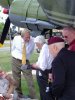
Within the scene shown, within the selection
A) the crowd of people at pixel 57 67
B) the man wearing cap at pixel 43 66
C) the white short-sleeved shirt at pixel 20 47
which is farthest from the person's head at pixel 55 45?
the white short-sleeved shirt at pixel 20 47

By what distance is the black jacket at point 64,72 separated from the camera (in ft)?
17.4

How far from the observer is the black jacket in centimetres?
530

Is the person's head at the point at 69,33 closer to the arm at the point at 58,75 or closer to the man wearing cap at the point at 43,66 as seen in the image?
the arm at the point at 58,75

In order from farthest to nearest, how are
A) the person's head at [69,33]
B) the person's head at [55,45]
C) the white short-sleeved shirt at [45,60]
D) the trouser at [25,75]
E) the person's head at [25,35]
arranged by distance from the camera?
the trouser at [25,75], the person's head at [25,35], the white short-sleeved shirt at [45,60], the person's head at [55,45], the person's head at [69,33]

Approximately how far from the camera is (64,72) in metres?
5.30

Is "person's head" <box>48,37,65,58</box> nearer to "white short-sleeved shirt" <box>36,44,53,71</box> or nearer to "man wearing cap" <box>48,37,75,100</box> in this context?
"man wearing cap" <box>48,37,75,100</box>

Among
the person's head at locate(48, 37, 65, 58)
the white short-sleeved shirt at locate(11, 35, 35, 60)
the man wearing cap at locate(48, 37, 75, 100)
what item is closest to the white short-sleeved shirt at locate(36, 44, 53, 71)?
the person's head at locate(48, 37, 65, 58)

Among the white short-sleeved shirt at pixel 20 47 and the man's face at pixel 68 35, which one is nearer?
the man's face at pixel 68 35

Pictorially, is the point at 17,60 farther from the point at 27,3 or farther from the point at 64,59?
the point at 64,59

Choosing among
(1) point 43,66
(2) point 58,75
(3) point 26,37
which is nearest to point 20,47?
(3) point 26,37

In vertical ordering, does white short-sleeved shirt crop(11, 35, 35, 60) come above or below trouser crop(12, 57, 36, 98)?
above

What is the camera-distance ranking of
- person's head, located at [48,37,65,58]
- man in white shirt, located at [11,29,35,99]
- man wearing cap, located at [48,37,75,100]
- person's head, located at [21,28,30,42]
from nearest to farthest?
1. man wearing cap, located at [48,37,75,100]
2. person's head, located at [48,37,65,58]
3. person's head, located at [21,28,30,42]
4. man in white shirt, located at [11,29,35,99]

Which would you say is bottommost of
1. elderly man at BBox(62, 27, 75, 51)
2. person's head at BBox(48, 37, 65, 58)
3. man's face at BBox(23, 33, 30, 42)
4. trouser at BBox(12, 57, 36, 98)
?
trouser at BBox(12, 57, 36, 98)

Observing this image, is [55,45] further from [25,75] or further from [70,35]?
[25,75]
